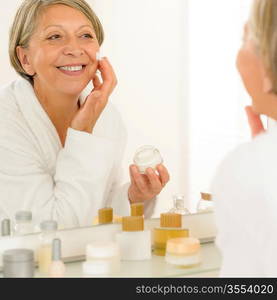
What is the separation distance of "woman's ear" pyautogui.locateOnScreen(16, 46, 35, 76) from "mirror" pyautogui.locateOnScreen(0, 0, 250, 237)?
34 millimetres

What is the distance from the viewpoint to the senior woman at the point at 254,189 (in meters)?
0.75

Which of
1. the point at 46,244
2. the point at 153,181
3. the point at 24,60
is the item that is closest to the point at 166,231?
the point at 153,181

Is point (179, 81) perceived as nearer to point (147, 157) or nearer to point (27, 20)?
point (147, 157)

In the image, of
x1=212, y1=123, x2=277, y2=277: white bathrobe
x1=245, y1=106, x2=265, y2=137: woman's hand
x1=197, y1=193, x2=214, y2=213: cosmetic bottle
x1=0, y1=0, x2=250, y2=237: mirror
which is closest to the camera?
x1=212, y1=123, x2=277, y2=277: white bathrobe

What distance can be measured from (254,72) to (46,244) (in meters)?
0.60

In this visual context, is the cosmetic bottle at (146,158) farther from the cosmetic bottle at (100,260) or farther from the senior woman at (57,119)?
the cosmetic bottle at (100,260)

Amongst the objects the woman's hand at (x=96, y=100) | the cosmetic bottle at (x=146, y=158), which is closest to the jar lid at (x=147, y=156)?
the cosmetic bottle at (x=146, y=158)

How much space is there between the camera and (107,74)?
132 cm

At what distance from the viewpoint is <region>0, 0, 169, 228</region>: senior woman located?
1240 mm

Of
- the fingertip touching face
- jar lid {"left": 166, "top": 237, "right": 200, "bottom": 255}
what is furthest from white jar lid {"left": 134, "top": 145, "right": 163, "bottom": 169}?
the fingertip touching face

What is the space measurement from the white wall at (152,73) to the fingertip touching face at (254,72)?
1.76 ft

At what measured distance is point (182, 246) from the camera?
1.18m

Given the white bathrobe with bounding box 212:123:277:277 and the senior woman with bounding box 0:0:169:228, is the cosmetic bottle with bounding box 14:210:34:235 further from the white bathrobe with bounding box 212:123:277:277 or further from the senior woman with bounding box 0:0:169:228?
the white bathrobe with bounding box 212:123:277:277

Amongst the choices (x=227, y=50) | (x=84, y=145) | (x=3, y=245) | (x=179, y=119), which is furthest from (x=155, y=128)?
(x=3, y=245)
